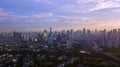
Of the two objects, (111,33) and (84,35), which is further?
(84,35)

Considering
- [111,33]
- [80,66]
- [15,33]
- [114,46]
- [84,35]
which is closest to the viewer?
[80,66]

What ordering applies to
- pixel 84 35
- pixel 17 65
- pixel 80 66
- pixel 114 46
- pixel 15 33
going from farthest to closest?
pixel 15 33, pixel 84 35, pixel 114 46, pixel 17 65, pixel 80 66

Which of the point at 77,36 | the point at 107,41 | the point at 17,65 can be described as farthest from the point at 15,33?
the point at 17,65

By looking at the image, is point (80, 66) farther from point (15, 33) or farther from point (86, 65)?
point (15, 33)

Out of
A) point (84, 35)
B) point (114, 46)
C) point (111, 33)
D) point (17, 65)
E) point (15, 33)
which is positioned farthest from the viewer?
point (15, 33)

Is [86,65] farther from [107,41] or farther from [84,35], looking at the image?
[84,35]

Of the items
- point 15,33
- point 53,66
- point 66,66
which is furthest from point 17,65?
point 15,33

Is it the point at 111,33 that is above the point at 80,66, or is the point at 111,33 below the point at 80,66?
above

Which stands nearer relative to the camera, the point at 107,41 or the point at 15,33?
the point at 107,41

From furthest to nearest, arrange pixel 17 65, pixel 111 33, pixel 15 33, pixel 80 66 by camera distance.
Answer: pixel 15 33, pixel 111 33, pixel 17 65, pixel 80 66
